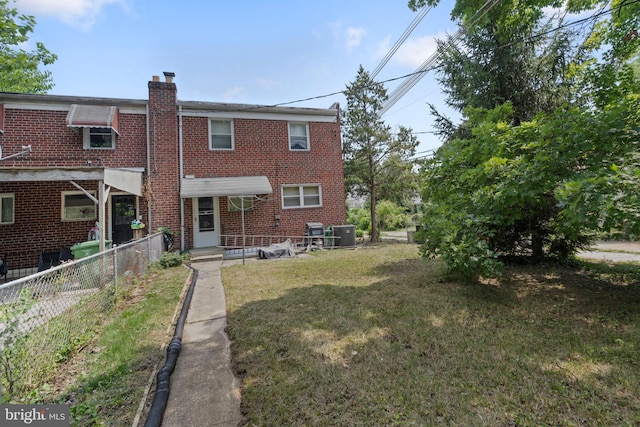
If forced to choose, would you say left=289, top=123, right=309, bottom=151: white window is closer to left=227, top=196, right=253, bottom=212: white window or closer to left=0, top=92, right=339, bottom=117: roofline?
left=0, top=92, right=339, bottom=117: roofline

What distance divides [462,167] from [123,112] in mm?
11772

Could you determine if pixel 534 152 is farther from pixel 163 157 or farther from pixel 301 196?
pixel 163 157

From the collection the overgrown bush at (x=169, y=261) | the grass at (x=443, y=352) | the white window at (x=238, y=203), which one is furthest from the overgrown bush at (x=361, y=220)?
the grass at (x=443, y=352)

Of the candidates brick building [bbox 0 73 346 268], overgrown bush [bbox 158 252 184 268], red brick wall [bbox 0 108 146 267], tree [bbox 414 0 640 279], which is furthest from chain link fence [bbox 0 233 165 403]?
red brick wall [bbox 0 108 146 267]

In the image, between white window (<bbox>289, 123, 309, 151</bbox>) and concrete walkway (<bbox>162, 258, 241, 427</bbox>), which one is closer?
concrete walkway (<bbox>162, 258, 241, 427</bbox>)

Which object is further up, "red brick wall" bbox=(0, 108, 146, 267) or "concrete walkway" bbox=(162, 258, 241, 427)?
"red brick wall" bbox=(0, 108, 146, 267)

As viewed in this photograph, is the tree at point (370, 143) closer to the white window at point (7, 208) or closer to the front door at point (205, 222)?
the front door at point (205, 222)

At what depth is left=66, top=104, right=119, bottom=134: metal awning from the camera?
979cm

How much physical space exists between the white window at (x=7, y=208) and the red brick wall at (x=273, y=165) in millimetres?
5344

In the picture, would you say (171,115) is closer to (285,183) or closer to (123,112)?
(123,112)

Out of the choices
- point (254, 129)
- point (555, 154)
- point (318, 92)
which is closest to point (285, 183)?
point (254, 129)

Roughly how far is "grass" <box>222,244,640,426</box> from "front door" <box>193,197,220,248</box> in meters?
6.19

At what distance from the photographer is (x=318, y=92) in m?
10.8

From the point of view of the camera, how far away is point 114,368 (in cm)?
305
